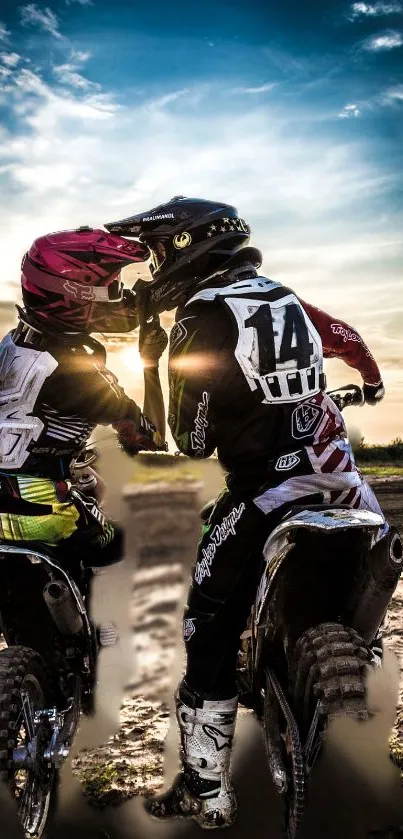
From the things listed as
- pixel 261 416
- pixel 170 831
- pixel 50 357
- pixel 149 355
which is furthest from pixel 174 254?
pixel 170 831

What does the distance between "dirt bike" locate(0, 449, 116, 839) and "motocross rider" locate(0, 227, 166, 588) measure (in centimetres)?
17

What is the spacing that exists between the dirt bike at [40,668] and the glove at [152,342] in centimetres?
83

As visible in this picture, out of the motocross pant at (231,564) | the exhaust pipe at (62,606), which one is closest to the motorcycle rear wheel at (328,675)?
the motocross pant at (231,564)

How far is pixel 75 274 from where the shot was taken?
159 inches

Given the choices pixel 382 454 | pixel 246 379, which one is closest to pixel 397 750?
pixel 246 379

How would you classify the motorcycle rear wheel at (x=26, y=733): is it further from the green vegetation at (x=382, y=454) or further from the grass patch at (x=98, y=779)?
the green vegetation at (x=382, y=454)

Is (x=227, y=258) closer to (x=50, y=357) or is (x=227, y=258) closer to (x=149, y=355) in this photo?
(x=149, y=355)

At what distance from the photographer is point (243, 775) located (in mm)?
4449

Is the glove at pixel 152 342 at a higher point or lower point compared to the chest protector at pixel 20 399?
higher

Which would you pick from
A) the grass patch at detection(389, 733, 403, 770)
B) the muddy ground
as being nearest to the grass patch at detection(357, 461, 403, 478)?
the muddy ground

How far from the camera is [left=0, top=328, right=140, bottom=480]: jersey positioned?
3.80 metres

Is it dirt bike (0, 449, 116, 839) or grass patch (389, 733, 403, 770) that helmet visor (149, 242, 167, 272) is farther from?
grass patch (389, 733, 403, 770)

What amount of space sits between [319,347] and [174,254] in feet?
3.01

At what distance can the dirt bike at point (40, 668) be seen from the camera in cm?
351
